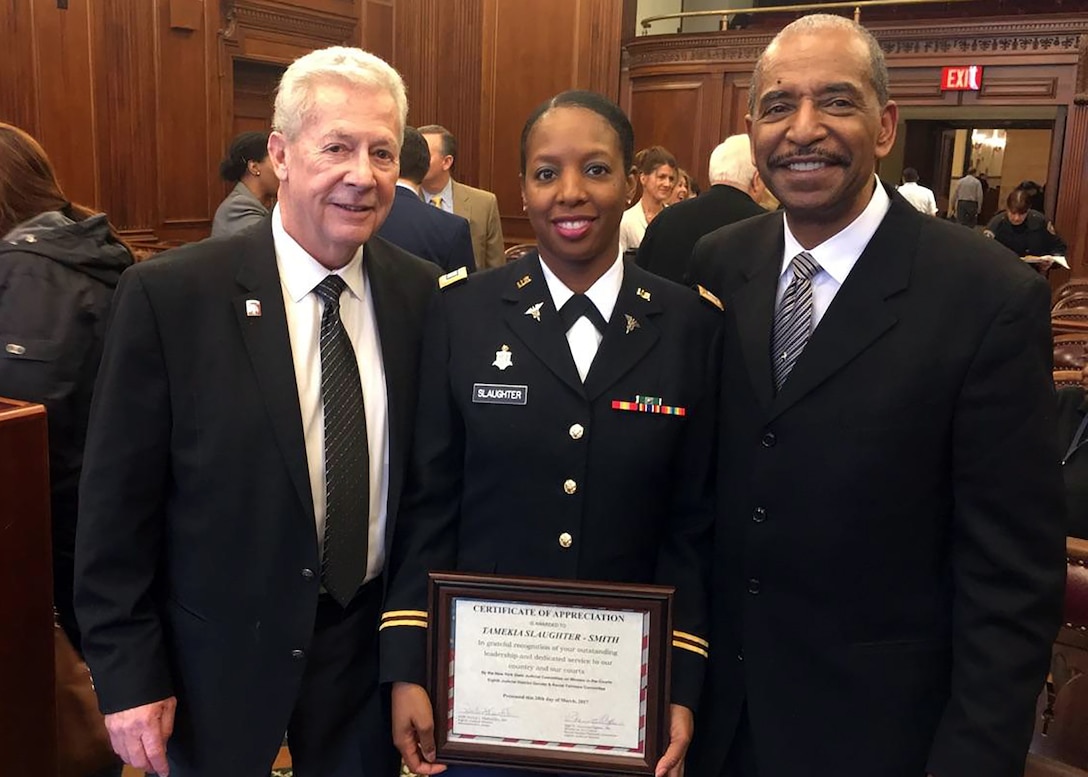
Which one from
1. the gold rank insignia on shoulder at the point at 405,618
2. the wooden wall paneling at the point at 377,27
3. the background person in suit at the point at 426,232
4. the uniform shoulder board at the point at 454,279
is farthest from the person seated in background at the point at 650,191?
the wooden wall paneling at the point at 377,27

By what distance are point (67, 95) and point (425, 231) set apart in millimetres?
4820

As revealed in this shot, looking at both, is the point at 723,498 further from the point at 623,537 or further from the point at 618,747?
the point at 618,747

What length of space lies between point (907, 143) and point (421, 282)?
11722 millimetres

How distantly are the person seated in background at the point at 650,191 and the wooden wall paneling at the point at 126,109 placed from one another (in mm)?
4348

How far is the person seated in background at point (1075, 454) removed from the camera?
2.13m

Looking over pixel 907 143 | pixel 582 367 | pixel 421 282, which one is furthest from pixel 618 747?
pixel 907 143

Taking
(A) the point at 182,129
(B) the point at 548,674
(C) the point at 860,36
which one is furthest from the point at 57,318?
(A) the point at 182,129

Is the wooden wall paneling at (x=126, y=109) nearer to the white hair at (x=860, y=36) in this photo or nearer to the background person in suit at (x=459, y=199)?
the background person in suit at (x=459, y=199)

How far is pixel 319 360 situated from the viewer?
1574 millimetres

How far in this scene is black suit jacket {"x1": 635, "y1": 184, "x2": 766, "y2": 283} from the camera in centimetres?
372

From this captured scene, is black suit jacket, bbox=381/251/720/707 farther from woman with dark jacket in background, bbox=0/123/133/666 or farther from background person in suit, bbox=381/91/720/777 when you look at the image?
woman with dark jacket in background, bbox=0/123/133/666

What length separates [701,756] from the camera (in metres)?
1.54

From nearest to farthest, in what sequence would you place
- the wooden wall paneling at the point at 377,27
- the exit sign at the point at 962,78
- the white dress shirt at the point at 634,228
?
the white dress shirt at the point at 634,228, the exit sign at the point at 962,78, the wooden wall paneling at the point at 377,27

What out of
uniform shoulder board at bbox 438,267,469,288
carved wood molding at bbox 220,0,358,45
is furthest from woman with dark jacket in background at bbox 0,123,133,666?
carved wood molding at bbox 220,0,358,45
